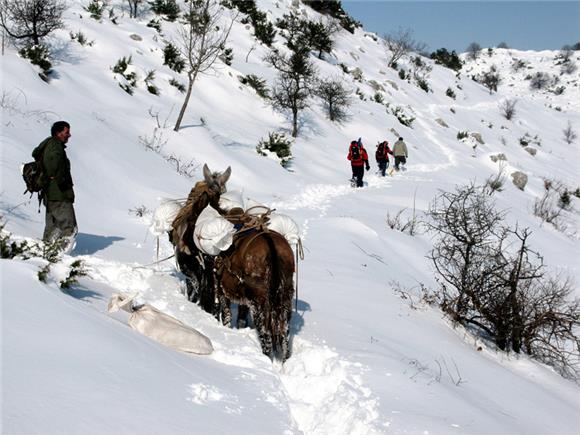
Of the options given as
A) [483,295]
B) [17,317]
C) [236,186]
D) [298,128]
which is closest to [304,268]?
[483,295]

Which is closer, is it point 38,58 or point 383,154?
point 38,58

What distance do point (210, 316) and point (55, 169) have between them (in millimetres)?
2649

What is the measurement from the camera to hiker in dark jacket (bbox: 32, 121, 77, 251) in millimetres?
5496

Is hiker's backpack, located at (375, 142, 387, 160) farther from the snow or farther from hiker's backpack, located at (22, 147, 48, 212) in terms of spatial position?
hiker's backpack, located at (22, 147, 48, 212)

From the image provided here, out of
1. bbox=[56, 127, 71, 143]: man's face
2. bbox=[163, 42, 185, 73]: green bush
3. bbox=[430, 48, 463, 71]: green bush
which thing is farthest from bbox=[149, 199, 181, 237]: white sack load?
bbox=[430, 48, 463, 71]: green bush

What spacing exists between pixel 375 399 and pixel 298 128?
19.4m

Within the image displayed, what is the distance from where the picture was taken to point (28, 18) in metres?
15.9

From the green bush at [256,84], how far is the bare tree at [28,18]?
9.19 metres

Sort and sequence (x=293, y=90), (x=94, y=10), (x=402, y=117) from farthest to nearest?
(x=402, y=117) < (x=94, y=10) < (x=293, y=90)

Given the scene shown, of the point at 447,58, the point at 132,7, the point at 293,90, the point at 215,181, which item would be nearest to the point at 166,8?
the point at 132,7

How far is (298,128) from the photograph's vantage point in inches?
870

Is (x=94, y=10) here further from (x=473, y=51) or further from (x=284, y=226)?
(x=473, y=51)

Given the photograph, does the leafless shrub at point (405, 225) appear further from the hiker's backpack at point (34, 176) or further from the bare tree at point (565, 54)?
the bare tree at point (565, 54)

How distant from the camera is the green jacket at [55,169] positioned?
18.0 ft
